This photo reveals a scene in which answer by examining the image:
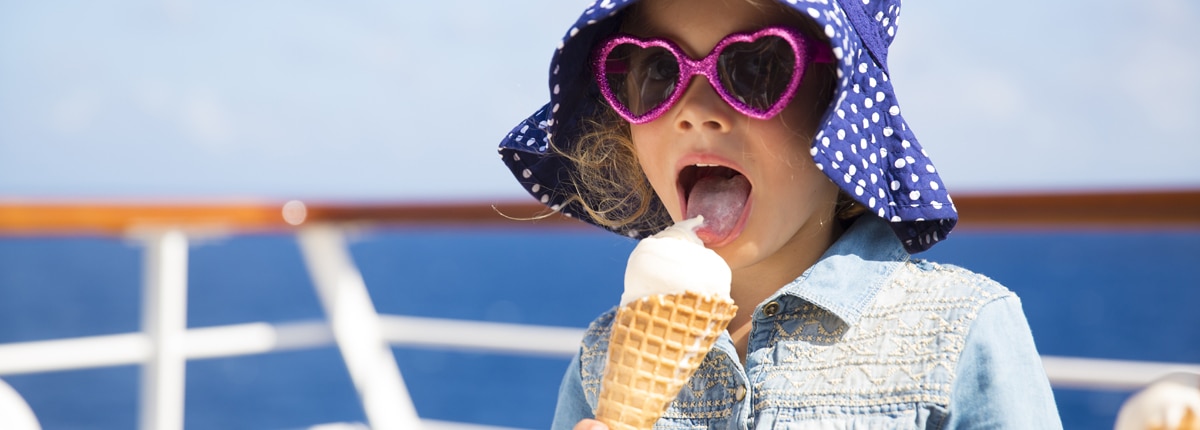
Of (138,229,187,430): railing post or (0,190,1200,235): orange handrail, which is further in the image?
(138,229,187,430): railing post

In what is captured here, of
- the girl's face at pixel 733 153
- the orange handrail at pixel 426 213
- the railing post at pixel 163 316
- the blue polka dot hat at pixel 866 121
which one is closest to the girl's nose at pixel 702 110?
the girl's face at pixel 733 153

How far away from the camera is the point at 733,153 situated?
4.21 ft

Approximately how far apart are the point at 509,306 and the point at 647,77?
56495 millimetres

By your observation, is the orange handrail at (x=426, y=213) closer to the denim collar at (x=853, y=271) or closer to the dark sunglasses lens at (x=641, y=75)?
the denim collar at (x=853, y=271)

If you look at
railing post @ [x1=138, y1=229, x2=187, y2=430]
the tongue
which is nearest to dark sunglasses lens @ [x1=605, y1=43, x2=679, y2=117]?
the tongue

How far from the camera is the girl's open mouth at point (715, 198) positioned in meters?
1.28

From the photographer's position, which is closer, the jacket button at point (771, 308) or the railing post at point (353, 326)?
the jacket button at point (771, 308)

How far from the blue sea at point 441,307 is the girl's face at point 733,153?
1.47 m

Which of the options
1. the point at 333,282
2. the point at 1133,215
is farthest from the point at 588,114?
the point at 333,282

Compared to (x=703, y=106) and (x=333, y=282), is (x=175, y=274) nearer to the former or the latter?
(x=333, y=282)

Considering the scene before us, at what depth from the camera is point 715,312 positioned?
1205 millimetres

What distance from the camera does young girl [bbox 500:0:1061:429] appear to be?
1218 millimetres

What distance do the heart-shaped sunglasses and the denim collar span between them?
22 cm

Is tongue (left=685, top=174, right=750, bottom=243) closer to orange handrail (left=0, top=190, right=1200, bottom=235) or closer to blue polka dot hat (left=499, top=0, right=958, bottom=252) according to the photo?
blue polka dot hat (left=499, top=0, right=958, bottom=252)
